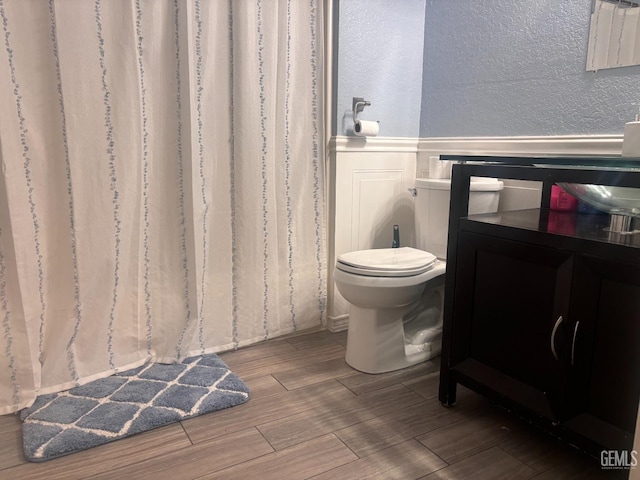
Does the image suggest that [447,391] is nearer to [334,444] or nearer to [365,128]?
[334,444]

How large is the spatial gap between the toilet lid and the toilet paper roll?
584 mm

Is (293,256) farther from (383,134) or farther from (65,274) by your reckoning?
(65,274)

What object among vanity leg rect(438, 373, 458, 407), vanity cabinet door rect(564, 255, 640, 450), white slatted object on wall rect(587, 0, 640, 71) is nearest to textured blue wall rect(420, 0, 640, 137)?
white slatted object on wall rect(587, 0, 640, 71)

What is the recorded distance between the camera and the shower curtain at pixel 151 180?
5.62 feet

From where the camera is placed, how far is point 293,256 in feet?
7.83

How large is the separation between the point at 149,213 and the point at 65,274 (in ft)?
1.28

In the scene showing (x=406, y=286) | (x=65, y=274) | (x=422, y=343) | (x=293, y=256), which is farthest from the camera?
(x=293, y=256)

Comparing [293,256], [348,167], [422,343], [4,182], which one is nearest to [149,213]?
[4,182]

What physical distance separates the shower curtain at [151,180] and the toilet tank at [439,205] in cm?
50

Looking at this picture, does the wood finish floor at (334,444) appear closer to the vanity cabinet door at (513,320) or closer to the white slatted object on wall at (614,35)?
the vanity cabinet door at (513,320)

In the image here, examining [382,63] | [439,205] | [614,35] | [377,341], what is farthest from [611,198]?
[382,63]

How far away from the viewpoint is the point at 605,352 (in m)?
1.29

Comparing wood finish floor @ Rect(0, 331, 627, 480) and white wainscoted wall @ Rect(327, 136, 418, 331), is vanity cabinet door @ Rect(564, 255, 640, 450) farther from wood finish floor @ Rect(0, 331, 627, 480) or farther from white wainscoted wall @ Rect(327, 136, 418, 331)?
white wainscoted wall @ Rect(327, 136, 418, 331)

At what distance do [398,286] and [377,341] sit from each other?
10.5 inches
